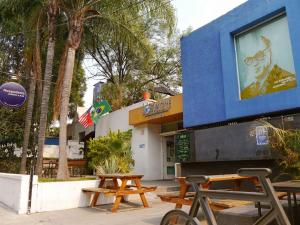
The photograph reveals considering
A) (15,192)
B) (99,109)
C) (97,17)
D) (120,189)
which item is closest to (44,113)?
(15,192)

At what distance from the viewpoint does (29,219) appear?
6.80 metres

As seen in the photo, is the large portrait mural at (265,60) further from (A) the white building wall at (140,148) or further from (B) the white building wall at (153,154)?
(A) the white building wall at (140,148)

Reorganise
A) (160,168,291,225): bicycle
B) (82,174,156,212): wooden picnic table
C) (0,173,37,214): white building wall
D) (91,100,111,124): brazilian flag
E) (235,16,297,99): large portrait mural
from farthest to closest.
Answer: (91,100,111,124): brazilian flag
(235,16,297,99): large portrait mural
(0,173,37,214): white building wall
(82,174,156,212): wooden picnic table
(160,168,291,225): bicycle

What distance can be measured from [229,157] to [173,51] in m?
15.0

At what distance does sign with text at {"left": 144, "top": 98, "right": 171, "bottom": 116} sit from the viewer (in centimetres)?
1405

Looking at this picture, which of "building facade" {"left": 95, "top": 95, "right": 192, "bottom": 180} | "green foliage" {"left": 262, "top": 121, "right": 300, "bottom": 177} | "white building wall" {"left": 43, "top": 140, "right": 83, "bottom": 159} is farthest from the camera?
"white building wall" {"left": 43, "top": 140, "right": 83, "bottom": 159}

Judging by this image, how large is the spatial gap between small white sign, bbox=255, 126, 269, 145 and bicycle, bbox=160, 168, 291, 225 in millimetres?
6308

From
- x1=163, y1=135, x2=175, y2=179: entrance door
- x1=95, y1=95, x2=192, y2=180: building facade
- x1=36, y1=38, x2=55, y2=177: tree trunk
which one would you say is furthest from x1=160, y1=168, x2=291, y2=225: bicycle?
x1=163, y1=135, x2=175, y2=179: entrance door

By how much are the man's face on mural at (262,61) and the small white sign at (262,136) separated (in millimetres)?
1666

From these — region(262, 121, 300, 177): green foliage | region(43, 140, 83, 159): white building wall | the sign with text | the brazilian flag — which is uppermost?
the brazilian flag

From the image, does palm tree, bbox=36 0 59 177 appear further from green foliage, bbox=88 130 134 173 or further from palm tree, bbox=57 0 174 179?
green foliage, bbox=88 130 134 173

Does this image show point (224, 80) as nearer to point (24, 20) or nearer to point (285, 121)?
point (285, 121)

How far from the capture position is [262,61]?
9.71 metres

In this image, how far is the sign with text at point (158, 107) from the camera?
553 inches
